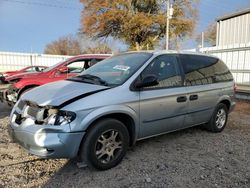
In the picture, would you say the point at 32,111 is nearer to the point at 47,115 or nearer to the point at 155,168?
the point at 47,115

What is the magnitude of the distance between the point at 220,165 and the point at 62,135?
247 cm

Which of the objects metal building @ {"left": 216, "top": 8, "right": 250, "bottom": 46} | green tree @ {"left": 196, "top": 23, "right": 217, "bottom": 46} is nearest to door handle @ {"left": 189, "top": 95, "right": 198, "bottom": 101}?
metal building @ {"left": 216, "top": 8, "right": 250, "bottom": 46}

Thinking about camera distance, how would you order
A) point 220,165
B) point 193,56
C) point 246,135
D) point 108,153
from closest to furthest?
point 108,153, point 220,165, point 193,56, point 246,135

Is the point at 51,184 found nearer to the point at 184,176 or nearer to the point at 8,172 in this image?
the point at 8,172

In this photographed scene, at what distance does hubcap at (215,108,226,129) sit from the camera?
5.49 metres

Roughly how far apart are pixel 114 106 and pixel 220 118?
10.2ft

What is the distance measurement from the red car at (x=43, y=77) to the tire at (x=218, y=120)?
137 inches

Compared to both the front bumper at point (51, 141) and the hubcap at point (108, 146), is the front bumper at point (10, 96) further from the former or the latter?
the hubcap at point (108, 146)

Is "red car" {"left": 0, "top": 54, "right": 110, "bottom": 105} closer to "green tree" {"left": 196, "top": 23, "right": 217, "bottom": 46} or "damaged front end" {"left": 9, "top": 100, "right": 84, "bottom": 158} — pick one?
"damaged front end" {"left": 9, "top": 100, "right": 84, "bottom": 158}

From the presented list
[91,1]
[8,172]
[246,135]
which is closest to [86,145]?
[8,172]

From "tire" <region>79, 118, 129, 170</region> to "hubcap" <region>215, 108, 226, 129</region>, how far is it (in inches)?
105

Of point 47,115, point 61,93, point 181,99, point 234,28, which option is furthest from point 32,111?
point 234,28

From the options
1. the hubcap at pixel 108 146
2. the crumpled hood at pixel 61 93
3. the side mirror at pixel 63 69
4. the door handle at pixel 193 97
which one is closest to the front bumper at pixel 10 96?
the side mirror at pixel 63 69

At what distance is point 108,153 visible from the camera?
141 inches
